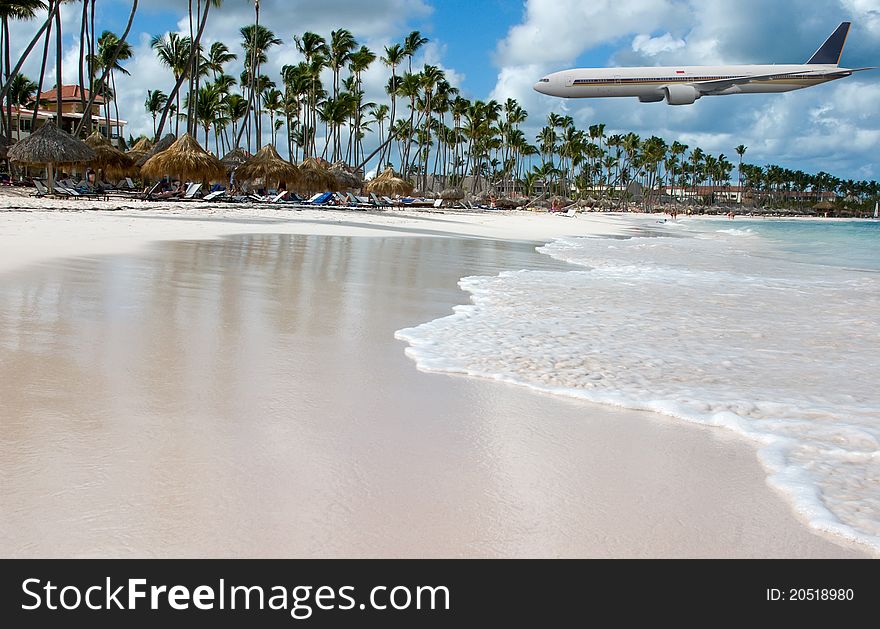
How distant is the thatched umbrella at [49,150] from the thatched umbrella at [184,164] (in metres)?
3.35

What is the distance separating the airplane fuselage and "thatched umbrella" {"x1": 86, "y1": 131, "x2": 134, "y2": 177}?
98.0 ft

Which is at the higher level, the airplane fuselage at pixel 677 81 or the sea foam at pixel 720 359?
the airplane fuselage at pixel 677 81

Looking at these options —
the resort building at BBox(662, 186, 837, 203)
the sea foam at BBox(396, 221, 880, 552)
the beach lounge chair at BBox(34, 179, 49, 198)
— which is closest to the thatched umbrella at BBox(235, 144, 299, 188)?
the beach lounge chair at BBox(34, 179, 49, 198)

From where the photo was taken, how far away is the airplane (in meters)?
49.3

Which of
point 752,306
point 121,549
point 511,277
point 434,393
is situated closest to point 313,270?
point 511,277

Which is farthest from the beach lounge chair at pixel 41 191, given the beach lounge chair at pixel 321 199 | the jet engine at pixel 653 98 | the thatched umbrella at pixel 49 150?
the jet engine at pixel 653 98

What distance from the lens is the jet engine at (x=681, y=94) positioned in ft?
159

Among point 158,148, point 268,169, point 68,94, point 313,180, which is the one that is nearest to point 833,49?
point 313,180

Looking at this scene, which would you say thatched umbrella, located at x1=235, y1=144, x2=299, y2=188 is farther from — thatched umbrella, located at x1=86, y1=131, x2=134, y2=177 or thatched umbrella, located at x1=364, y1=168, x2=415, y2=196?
thatched umbrella, located at x1=364, y1=168, x2=415, y2=196

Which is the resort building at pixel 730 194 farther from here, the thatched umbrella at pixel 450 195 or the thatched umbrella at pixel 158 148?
the thatched umbrella at pixel 158 148

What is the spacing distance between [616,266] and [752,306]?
556 centimetres

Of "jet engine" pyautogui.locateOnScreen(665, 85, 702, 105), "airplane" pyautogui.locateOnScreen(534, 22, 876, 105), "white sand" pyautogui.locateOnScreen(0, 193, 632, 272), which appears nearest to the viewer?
"white sand" pyautogui.locateOnScreen(0, 193, 632, 272)

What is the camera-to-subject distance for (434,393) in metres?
4.23

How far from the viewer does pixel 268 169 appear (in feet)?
117
